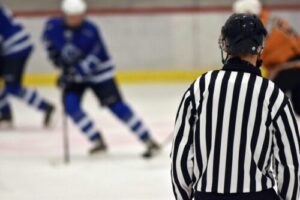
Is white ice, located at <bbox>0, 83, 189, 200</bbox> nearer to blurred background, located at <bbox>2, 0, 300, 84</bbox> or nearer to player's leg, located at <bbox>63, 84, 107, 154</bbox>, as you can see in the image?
player's leg, located at <bbox>63, 84, 107, 154</bbox>

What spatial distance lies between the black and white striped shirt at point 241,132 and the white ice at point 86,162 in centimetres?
208

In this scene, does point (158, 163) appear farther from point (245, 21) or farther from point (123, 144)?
point (245, 21)

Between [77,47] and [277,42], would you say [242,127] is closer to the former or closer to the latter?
[277,42]

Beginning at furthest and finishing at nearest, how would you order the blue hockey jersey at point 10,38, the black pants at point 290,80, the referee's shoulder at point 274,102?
the blue hockey jersey at point 10,38 → the black pants at point 290,80 → the referee's shoulder at point 274,102

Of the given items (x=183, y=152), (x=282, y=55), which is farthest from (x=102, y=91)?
(x=183, y=152)

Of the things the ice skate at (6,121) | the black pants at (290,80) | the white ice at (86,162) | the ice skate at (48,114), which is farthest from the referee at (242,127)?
the ice skate at (6,121)

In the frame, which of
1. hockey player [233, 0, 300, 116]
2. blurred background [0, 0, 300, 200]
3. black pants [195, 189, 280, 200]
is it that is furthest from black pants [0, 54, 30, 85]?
black pants [195, 189, 280, 200]

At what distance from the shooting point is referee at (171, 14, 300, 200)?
7.62 feet

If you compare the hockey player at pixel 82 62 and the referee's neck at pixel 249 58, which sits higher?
the referee's neck at pixel 249 58

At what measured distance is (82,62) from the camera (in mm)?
5508

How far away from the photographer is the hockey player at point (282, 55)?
15.6 ft

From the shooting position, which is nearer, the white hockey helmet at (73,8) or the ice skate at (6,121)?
the white hockey helmet at (73,8)

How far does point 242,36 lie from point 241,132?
0.27 m

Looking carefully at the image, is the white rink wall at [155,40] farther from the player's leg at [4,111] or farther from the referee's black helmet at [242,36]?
the referee's black helmet at [242,36]
